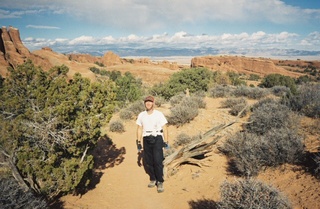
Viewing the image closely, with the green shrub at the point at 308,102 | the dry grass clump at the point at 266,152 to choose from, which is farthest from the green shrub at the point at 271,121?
the green shrub at the point at 308,102

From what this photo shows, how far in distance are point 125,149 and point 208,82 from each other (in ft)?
54.5

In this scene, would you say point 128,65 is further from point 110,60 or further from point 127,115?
point 127,115

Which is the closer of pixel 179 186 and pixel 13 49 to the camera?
pixel 179 186

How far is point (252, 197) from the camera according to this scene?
10.8ft

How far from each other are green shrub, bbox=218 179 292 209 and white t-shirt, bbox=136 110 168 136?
1951 millimetres

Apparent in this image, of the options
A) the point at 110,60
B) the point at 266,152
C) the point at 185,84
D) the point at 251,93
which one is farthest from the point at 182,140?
the point at 110,60

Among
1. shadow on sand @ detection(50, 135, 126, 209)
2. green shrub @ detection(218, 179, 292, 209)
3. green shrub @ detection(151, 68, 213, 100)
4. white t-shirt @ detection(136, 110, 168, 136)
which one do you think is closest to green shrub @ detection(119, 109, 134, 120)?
shadow on sand @ detection(50, 135, 126, 209)

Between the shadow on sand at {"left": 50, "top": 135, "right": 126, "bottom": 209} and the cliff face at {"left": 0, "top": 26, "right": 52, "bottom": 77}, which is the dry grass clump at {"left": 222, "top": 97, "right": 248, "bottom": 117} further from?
the cliff face at {"left": 0, "top": 26, "right": 52, "bottom": 77}

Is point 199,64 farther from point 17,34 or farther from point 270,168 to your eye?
point 270,168

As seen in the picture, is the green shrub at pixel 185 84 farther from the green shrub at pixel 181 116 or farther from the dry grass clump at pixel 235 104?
the green shrub at pixel 181 116

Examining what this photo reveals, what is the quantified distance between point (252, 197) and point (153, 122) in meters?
2.52

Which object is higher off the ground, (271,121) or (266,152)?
(271,121)

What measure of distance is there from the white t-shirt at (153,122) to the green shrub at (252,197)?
1.95 m

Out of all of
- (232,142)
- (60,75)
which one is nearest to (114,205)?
(60,75)
